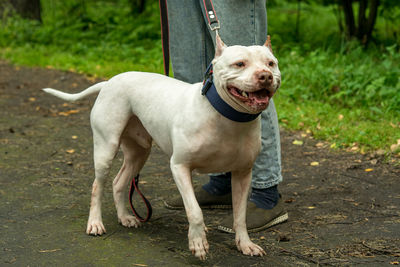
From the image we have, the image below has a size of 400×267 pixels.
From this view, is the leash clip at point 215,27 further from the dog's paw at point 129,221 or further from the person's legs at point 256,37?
the dog's paw at point 129,221

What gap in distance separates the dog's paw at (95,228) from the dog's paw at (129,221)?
22cm

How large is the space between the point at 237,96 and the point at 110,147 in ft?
3.90

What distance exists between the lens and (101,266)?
123 inches

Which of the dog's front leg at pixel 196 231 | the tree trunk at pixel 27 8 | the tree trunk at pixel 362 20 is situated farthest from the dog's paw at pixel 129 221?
the tree trunk at pixel 27 8

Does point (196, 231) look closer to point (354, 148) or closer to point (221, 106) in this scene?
point (221, 106)

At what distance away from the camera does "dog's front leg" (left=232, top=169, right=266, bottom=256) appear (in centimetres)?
341

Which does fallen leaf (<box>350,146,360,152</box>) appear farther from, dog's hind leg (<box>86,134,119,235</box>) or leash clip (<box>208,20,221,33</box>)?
dog's hind leg (<box>86,134,119,235</box>)

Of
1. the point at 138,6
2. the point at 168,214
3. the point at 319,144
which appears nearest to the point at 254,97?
the point at 168,214

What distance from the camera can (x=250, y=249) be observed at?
3371 mm

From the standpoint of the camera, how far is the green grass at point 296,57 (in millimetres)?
6617

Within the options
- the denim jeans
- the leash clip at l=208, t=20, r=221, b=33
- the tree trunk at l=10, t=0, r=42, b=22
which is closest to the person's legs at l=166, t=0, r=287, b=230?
the denim jeans

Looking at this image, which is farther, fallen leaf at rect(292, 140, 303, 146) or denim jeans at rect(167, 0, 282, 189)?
fallen leaf at rect(292, 140, 303, 146)

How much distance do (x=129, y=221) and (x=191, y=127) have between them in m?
1.07

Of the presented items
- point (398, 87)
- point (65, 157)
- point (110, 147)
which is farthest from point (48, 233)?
point (398, 87)
